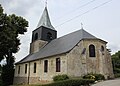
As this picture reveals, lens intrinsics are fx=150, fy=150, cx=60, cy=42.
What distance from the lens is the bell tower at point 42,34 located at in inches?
1145

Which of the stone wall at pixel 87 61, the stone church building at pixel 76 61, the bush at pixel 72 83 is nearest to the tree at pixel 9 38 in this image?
the stone church building at pixel 76 61

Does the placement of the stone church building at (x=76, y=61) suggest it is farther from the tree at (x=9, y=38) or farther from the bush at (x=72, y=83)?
the tree at (x=9, y=38)

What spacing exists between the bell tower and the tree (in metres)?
3.02

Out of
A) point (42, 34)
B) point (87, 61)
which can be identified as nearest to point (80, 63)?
point (87, 61)

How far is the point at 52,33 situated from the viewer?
102 ft

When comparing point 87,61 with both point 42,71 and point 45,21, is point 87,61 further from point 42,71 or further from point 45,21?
point 45,21

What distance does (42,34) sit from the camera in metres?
29.5

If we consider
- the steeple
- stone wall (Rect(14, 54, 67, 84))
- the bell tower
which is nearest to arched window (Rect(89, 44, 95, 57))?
stone wall (Rect(14, 54, 67, 84))

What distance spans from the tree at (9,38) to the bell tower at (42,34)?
302 centimetres

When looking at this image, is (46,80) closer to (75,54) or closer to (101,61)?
(75,54)

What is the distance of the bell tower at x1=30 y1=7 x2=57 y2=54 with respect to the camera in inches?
1145

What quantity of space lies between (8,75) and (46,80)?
37.7 feet

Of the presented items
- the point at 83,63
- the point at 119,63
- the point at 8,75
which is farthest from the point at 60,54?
the point at 119,63

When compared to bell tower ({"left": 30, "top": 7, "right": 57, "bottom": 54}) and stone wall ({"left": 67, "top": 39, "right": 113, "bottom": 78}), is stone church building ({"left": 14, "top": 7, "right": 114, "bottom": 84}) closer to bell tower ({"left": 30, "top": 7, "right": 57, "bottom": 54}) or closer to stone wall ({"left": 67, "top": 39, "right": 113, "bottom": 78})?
stone wall ({"left": 67, "top": 39, "right": 113, "bottom": 78})
